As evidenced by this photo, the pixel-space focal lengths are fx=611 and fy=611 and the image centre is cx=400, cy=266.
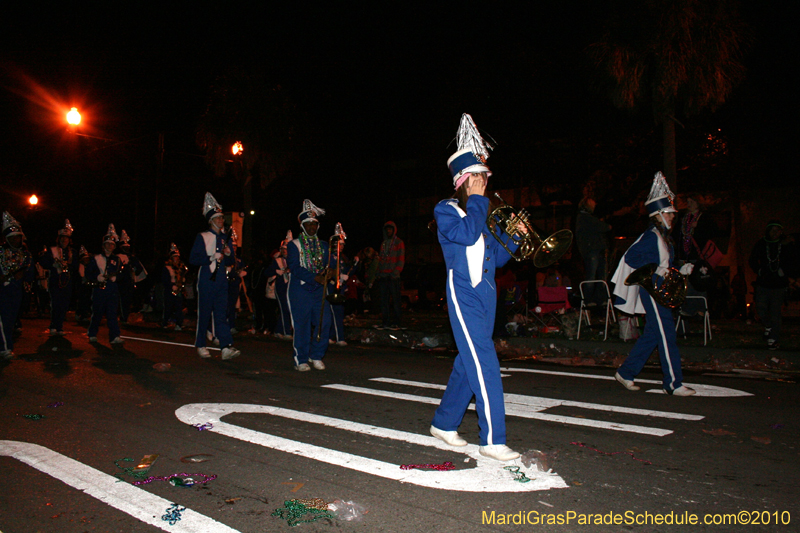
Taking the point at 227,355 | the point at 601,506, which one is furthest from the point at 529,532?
the point at 227,355

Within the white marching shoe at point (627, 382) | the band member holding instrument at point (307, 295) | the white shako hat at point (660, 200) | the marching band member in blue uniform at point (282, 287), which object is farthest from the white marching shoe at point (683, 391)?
the marching band member in blue uniform at point (282, 287)

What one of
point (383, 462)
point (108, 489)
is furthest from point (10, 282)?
point (383, 462)

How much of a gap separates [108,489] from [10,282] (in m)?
7.99

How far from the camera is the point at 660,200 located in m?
6.96

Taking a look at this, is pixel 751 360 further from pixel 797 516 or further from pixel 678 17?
pixel 678 17

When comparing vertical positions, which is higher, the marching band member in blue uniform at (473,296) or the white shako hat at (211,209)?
the white shako hat at (211,209)

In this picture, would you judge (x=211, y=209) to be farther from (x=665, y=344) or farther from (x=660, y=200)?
(x=665, y=344)

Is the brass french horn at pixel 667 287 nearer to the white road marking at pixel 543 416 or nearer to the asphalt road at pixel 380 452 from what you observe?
the asphalt road at pixel 380 452

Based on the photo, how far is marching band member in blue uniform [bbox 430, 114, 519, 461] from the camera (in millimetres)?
4176

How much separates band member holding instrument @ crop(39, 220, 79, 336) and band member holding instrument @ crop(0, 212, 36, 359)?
3081mm

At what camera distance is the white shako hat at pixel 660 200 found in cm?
692

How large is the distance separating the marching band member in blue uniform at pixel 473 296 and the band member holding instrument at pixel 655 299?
115 inches

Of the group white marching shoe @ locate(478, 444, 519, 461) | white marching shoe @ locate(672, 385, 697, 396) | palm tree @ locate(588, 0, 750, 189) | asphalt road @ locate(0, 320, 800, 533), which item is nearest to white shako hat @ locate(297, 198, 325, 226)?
asphalt road @ locate(0, 320, 800, 533)

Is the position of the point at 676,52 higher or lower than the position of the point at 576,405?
higher
